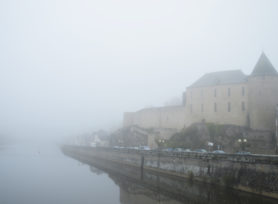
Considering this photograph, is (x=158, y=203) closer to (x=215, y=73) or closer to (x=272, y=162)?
(x=272, y=162)

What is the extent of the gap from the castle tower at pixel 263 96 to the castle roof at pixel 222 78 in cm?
323

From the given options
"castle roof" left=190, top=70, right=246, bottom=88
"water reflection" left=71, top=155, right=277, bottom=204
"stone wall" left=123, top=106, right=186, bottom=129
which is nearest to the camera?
"water reflection" left=71, top=155, right=277, bottom=204

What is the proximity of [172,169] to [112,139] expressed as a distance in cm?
3115

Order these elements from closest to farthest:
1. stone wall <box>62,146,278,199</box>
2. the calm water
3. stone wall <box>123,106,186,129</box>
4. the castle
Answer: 1. stone wall <box>62,146,278,199</box>
2. the calm water
3. the castle
4. stone wall <box>123,106,186,129</box>

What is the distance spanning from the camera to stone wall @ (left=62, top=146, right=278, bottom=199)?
51.7 feet

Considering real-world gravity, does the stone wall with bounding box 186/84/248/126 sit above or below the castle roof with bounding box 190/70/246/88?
below

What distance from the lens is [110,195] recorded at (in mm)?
18406

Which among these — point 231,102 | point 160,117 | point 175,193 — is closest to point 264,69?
point 231,102

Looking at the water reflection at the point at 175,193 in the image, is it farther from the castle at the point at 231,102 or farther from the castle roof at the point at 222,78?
the castle roof at the point at 222,78

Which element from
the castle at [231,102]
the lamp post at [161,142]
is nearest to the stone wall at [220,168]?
the lamp post at [161,142]

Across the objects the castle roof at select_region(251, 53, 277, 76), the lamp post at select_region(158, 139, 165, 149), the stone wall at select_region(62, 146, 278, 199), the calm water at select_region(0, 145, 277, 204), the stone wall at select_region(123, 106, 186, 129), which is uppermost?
the castle roof at select_region(251, 53, 277, 76)

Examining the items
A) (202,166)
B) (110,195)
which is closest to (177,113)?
(202,166)

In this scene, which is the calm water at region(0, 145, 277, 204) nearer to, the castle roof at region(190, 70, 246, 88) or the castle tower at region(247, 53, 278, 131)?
the castle tower at region(247, 53, 278, 131)

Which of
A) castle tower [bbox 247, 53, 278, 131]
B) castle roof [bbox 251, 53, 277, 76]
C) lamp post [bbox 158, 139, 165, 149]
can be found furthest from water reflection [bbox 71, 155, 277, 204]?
castle roof [bbox 251, 53, 277, 76]
